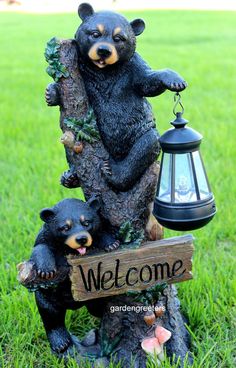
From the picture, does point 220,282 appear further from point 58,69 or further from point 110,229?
point 58,69

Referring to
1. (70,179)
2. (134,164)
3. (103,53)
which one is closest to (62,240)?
(70,179)

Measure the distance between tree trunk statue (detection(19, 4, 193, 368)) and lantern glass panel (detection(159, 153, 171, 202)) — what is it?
0.19 m

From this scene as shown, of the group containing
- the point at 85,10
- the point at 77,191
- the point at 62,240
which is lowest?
the point at 77,191

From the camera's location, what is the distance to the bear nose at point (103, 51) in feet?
6.20

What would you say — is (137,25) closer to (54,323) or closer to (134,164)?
(134,164)

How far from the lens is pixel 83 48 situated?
6.46 feet

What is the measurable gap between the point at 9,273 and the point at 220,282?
1.14m

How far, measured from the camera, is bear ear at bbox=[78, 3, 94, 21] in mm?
1964

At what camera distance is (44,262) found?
6.73 ft

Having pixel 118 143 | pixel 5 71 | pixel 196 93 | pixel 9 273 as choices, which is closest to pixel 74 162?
pixel 118 143

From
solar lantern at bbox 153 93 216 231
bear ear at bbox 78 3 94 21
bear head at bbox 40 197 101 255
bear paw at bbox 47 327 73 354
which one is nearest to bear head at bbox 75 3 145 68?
bear ear at bbox 78 3 94 21

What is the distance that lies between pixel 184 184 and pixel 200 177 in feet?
0.21

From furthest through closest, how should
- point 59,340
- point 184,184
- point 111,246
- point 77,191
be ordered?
point 77,191 → point 59,340 → point 111,246 → point 184,184

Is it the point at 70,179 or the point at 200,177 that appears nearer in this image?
the point at 200,177
